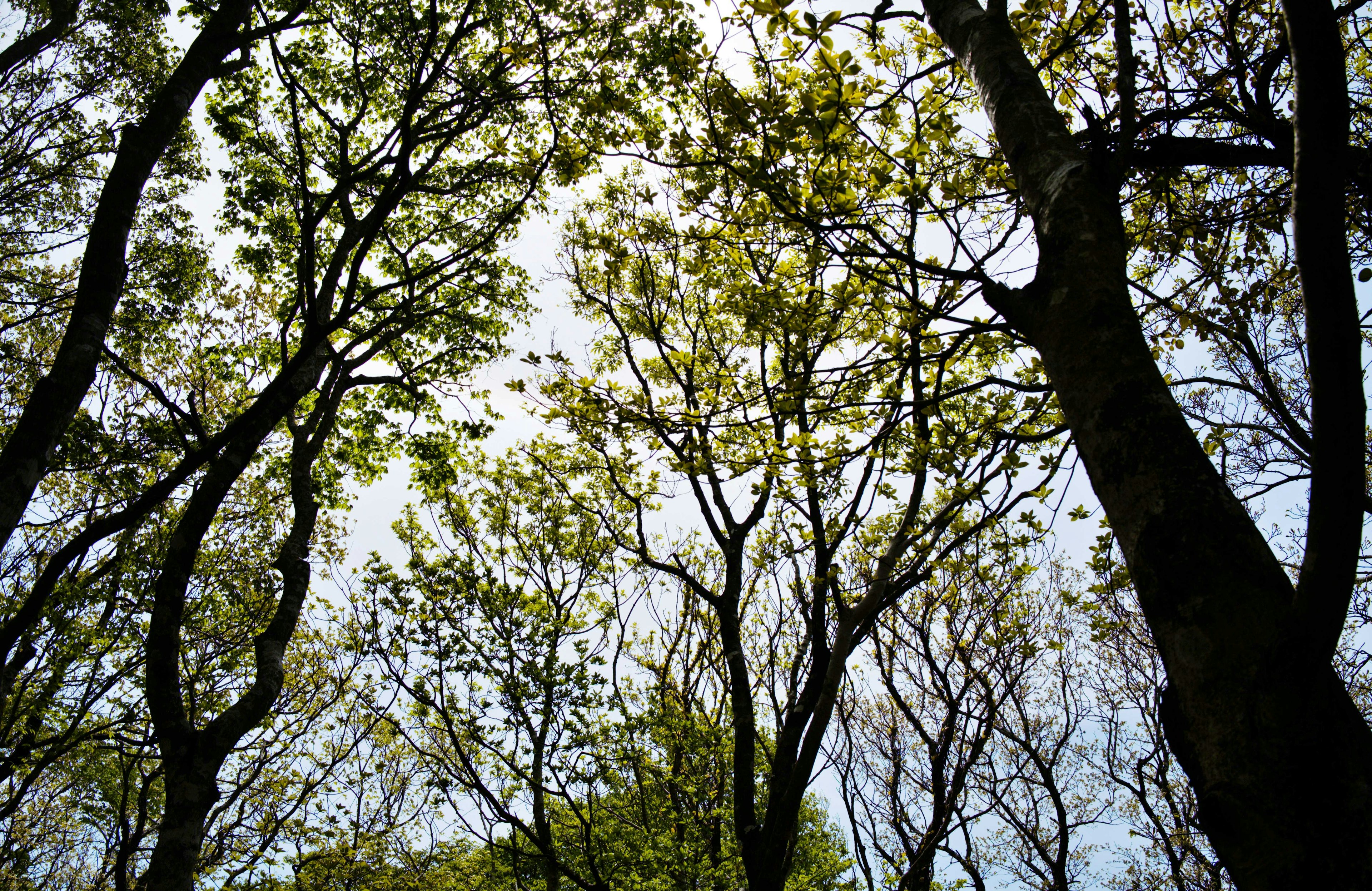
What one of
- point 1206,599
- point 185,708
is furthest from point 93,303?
point 1206,599

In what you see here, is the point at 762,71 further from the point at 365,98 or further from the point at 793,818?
the point at 793,818

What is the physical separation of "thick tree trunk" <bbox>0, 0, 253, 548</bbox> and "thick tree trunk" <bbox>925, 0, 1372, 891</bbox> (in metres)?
5.04

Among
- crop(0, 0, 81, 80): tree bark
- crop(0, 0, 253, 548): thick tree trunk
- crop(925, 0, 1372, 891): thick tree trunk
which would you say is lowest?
crop(925, 0, 1372, 891): thick tree trunk

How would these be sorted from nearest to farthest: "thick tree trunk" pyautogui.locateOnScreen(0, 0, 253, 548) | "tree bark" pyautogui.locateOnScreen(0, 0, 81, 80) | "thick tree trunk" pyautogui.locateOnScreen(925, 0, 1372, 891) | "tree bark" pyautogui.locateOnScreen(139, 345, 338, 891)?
"thick tree trunk" pyautogui.locateOnScreen(925, 0, 1372, 891), "thick tree trunk" pyautogui.locateOnScreen(0, 0, 253, 548), "tree bark" pyautogui.locateOnScreen(139, 345, 338, 891), "tree bark" pyautogui.locateOnScreen(0, 0, 81, 80)

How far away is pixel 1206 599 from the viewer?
5.48 ft

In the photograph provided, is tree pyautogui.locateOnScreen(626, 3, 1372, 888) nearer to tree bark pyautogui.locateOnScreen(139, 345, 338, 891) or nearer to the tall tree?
the tall tree

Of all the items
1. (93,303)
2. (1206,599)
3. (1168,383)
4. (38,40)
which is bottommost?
(1206,599)

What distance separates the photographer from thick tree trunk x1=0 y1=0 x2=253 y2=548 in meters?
3.86

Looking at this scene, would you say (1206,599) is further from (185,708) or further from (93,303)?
(185,708)

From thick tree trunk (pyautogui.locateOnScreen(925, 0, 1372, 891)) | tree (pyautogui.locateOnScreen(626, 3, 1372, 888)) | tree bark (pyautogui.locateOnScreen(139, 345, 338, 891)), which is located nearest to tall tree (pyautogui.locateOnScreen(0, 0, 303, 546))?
tree bark (pyautogui.locateOnScreen(139, 345, 338, 891))

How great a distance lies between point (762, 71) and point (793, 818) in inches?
225

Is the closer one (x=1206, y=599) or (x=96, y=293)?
(x=1206, y=599)

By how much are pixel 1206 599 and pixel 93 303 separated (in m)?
5.75

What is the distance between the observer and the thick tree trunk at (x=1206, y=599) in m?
1.40
